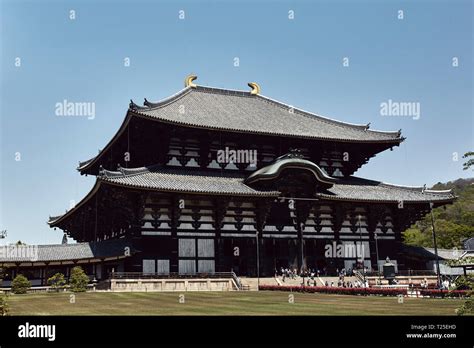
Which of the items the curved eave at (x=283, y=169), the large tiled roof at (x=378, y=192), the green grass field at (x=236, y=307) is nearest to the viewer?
the green grass field at (x=236, y=307)

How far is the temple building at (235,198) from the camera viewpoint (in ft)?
152

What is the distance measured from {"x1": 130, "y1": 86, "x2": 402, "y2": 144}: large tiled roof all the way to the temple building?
0.27m

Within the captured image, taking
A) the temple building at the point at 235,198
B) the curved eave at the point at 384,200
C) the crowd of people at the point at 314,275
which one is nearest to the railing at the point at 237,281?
the temple building at the point at 235,198

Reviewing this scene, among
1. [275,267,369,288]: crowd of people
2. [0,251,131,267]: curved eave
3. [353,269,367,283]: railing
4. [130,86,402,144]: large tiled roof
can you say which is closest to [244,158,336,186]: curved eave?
[130,86,402,144]: large tiled roof

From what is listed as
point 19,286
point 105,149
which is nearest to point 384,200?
point 105,149

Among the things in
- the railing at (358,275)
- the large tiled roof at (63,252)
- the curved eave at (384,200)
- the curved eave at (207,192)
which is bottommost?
the railing at (358,275)

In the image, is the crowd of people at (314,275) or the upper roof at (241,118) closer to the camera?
the crowd of people at (314,275)

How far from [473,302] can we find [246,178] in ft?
126

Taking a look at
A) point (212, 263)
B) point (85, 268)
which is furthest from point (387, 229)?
point (85, 268)

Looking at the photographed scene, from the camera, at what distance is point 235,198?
48.9m

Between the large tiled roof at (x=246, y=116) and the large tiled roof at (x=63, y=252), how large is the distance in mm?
13198

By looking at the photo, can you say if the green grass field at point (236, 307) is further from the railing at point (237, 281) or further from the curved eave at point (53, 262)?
the curved eave at point (53, 262)

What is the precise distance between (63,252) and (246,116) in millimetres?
25140
